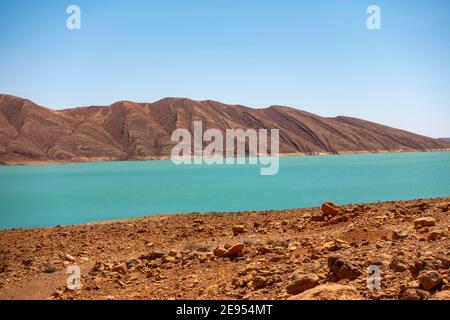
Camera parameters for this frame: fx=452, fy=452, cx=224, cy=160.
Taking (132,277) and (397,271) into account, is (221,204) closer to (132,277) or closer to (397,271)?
(132,277)

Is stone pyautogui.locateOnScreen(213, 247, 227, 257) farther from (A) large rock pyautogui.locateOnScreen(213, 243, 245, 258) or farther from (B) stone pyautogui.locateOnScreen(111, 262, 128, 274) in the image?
(B) stone pyautogui.locateOnScreen(111, 262, 128, 274)

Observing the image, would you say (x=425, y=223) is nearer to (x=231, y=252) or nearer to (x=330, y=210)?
(x=231, y=252)

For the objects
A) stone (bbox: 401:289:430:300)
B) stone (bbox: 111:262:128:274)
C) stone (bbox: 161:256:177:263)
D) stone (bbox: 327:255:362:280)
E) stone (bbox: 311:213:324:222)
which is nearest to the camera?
stone (bbox: 401:289:430:300)

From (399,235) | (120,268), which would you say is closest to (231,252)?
(120,268)

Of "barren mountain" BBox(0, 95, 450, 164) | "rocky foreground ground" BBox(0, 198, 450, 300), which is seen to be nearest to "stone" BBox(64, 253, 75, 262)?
"rocky foreground ground" BBox(0, 198, 450, 300)

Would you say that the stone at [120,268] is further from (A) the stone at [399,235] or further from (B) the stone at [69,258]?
(A) the stone at [399,235]
